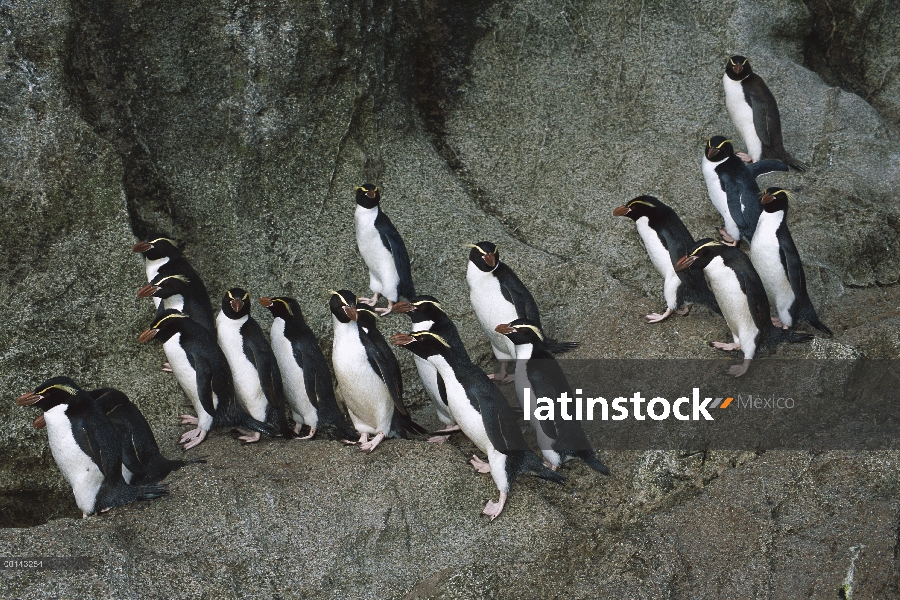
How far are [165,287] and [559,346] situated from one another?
2.84m

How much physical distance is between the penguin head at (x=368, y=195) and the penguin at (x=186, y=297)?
4.54 ft

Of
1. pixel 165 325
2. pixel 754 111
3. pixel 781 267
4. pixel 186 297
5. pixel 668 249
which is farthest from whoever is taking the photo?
pixel 754 111

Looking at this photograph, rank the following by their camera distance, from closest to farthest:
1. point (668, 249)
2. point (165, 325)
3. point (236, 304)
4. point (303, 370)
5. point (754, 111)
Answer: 1. point (165, 325)
2. point (303, 370)
3. point (236, 304)
4. point (668, 249)
5. point (754, 111)

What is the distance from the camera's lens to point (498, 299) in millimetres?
7527

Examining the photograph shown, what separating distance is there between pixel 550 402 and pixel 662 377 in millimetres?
1091

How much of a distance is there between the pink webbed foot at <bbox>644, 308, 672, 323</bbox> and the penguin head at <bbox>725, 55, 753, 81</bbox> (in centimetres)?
282

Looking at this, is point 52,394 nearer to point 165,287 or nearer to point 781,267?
point 165,287

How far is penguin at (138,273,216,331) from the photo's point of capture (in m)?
7.20

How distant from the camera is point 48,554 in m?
5.50

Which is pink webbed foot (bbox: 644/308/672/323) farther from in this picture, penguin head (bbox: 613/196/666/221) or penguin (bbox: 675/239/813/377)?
penguin head (bbox: 613/196/666/221)

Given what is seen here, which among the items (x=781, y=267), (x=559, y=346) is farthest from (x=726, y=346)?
(x=559, y=346)

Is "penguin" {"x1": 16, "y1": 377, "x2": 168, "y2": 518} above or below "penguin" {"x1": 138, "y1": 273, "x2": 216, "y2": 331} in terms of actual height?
below

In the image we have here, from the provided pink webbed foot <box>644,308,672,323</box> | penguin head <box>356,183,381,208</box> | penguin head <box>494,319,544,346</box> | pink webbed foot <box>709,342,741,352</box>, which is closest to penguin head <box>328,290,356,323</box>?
penguin head <box>494,319,544,346</box>

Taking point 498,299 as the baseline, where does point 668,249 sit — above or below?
above
